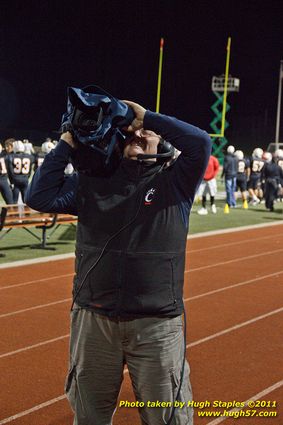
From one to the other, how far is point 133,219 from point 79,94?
1.71 feet

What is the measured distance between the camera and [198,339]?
5.60 m

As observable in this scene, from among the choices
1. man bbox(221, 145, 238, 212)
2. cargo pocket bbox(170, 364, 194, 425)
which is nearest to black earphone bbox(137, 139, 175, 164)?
cargo pocket bbox(170, 364, 194, 425)

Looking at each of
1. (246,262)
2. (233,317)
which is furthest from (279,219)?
(233,317)

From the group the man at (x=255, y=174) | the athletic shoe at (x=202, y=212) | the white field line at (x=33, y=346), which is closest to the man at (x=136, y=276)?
the white field line at (x=33, y=346)

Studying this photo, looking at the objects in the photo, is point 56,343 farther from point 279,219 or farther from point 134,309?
point 279,219

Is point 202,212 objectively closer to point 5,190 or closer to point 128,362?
point 5,190

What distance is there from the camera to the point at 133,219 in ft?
8.49

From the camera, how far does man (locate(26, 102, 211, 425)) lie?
256 cm

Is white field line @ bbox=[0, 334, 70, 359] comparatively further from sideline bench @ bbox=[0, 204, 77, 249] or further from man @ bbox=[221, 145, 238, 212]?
man @ bbox=[221, 145, 238, 212]

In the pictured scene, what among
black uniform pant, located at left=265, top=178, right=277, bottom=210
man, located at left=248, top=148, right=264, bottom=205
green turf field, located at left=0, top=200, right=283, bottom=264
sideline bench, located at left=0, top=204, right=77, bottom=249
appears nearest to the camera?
sideline bench, located at left=0, top=204, right=77, bottom=249

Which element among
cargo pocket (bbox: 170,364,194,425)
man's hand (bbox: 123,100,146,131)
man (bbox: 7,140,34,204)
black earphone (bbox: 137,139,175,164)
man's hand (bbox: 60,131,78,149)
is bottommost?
man (bbox: 7,140,34,204)

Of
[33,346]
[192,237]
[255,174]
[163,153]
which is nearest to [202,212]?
[255,174]

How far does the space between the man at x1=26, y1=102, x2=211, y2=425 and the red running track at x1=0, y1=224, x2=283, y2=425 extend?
141cm

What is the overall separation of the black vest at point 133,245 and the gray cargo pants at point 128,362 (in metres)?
0.06
